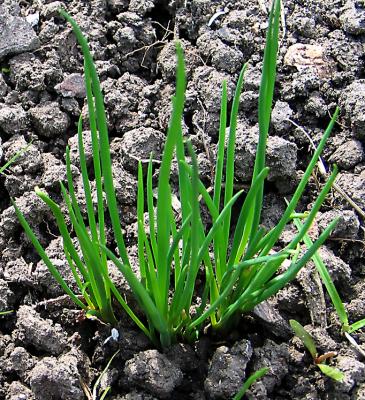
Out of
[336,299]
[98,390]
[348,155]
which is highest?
[348,155]

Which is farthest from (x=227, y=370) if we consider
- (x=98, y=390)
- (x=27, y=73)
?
(x=27, y=73)

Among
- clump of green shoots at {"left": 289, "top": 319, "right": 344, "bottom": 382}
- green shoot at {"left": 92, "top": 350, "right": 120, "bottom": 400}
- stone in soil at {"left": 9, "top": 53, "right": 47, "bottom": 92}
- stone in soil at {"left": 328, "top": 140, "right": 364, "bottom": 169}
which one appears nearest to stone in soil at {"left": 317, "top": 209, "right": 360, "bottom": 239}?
stone in soil at {"left": 328, "top": 140, "right": 364, "bottom": 169}

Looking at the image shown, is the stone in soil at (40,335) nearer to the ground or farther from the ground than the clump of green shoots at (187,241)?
nearer to the ground

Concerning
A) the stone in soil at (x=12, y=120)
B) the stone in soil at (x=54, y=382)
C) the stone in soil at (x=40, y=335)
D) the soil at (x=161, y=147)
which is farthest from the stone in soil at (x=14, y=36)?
the stone in soil at (x=54, y=382)

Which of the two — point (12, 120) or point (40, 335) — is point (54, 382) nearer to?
point (40, 335)

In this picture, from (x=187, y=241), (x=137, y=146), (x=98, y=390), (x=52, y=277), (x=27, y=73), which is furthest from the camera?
(x=27, y=73)

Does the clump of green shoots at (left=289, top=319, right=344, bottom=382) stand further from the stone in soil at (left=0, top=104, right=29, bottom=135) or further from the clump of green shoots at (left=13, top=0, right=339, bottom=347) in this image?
the stone in soil at (left=0, top=104, right=29, bottom=135)

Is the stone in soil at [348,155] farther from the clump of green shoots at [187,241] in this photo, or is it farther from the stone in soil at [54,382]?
the stone in soil at [54,382]

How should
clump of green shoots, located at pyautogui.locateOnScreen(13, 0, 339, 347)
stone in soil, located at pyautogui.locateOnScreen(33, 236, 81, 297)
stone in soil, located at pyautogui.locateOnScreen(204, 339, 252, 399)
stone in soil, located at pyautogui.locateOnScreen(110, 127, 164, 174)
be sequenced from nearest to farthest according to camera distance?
clump of green shoots, located at pyautogui.locateOnScreen(13, 0, 339, 347) → stone in soil, located at pyautogui.locateOnScreen(204, 339, 252, 399) → stone in soil, located at pyautogui.locateOnScreen(33, 236, 81, 297) → stone in soil, located at pyautogui.locateOnScreen(110, 127, 164, 174)
